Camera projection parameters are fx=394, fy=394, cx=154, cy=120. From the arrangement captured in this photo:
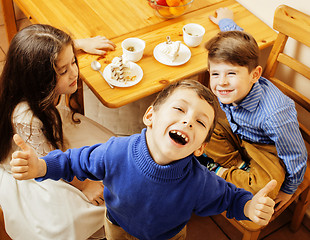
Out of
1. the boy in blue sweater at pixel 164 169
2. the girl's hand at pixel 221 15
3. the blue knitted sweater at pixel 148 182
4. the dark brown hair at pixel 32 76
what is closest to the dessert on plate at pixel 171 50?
the girl's hand at pixel 221 15

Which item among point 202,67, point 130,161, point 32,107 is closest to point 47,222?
point 32,107

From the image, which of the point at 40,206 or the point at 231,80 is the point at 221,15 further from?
the point at 40,206

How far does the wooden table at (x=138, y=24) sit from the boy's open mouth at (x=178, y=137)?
56 centimetres

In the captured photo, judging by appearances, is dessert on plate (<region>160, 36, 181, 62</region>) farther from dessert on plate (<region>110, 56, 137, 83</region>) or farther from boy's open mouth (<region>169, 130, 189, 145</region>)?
boy's open mouth (<region>169, 130, 189, 145</region>)

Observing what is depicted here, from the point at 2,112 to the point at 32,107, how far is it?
13 centimetres

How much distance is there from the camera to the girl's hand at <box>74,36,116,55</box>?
170 cm

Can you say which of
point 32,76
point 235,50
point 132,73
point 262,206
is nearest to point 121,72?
point 132,73

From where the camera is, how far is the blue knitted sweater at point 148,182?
43.1 inches

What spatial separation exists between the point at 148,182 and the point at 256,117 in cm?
63

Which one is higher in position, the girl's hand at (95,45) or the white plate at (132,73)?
the girl's hand at (95,45)

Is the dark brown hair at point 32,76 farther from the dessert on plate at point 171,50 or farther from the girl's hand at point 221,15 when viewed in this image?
the girl's hand at point 221,15

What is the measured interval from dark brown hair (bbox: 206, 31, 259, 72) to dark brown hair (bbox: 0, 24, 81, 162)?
22.3 inches

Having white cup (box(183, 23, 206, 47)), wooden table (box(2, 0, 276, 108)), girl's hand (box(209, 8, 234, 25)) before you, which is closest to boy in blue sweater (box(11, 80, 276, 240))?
wooden table (box(2, 0, 276, 108))

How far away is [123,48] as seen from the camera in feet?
5.53
